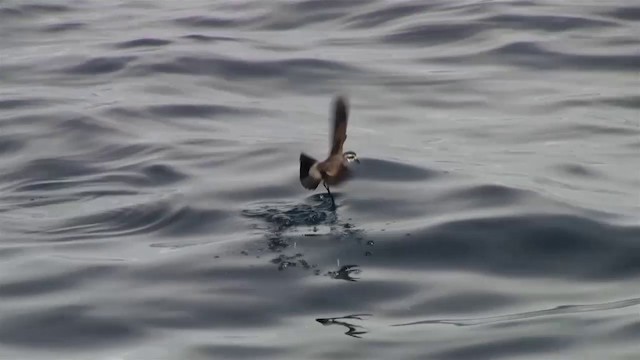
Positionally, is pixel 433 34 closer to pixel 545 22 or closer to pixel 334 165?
pixel 545 22

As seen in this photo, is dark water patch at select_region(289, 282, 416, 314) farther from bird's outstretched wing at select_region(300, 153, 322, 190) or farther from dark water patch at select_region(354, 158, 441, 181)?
dark water patch at select_region(354, 158, 441, 181)

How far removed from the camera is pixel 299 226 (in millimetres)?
8328

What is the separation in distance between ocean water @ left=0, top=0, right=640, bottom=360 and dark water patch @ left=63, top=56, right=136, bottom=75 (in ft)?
0.14

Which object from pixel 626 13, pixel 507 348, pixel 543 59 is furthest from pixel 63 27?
pixel 507 348

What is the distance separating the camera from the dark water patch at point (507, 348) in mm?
6094

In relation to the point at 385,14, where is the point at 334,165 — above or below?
below

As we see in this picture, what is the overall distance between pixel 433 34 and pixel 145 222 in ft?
23.9

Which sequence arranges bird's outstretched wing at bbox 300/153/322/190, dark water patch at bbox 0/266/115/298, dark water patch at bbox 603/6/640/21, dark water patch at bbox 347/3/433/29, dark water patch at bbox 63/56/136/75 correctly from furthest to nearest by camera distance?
dark water patch at bbox 347/3/433/29 → dark water patch at bbox 603/6/640/21 → dark water patch at bbox 63/56/136/75 → bird's outstretched wing at bbox 300/153/322/190 → dark water patch at bbox 0/266/115/298

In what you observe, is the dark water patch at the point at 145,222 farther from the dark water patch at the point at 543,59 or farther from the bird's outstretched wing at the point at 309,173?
the dark water patch at the point at 543,59

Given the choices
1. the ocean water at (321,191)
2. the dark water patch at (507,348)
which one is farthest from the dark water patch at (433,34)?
the dark water patch at (507,348)

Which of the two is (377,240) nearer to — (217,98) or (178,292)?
(178,292)

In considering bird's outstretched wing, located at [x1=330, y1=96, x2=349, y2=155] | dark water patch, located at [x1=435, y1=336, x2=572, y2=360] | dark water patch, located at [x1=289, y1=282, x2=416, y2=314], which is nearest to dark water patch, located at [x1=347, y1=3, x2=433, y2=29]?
bird's outstretched wing, located at [x1=330, y1=96, x2=349, y2=155]

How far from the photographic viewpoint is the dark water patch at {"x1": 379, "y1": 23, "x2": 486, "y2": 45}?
15219mm

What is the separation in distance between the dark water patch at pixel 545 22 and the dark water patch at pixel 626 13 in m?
0.28
